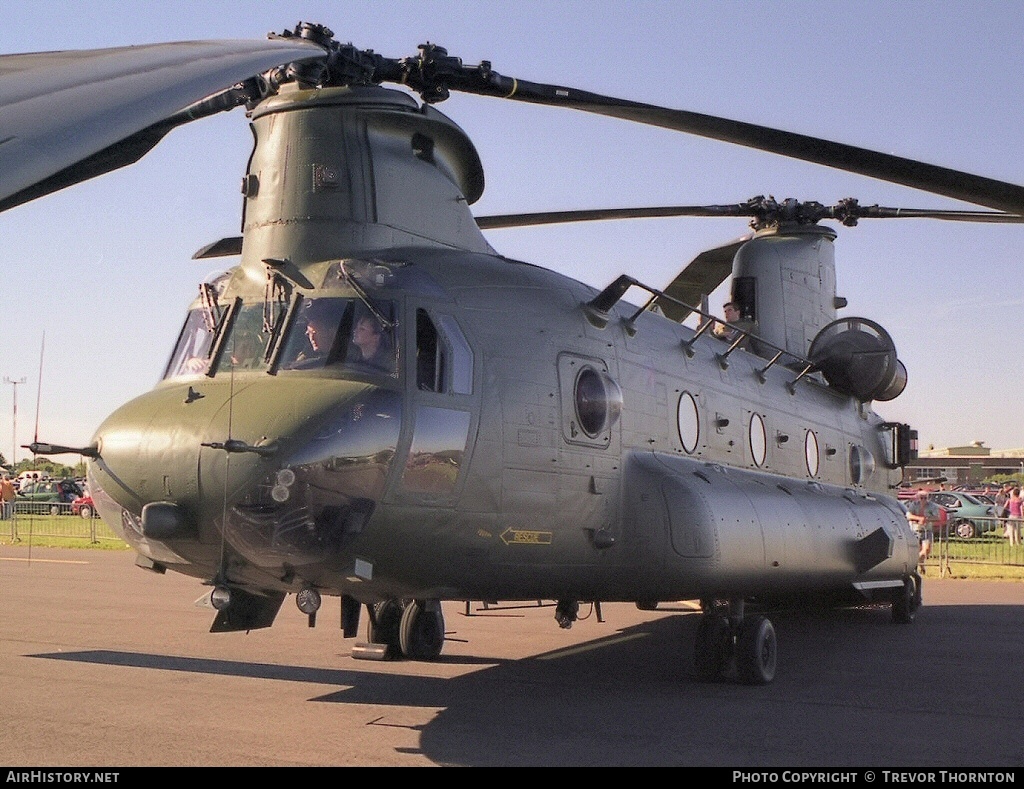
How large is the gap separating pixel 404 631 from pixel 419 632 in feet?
0.49

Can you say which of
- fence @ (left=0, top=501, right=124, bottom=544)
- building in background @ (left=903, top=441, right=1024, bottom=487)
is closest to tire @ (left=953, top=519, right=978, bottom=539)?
fence @ (left=0, top=501, right=124, bottom=544)

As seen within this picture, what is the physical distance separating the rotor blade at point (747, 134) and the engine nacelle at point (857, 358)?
6.50 meters

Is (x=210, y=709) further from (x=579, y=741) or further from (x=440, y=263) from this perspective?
(x=440, y=263)

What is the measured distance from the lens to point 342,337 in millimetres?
8305

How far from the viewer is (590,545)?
946 centimetres

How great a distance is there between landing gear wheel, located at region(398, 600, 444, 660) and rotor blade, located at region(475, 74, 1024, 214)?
201 inches

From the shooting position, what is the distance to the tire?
37406 millimetres

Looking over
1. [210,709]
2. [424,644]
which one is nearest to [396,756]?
[210,709]

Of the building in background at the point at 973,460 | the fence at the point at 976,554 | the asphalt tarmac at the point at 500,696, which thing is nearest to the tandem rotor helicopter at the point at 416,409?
the asphalt tarmac at the point at 500,696

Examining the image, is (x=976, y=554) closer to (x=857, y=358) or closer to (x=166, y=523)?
(x=857, y=358)

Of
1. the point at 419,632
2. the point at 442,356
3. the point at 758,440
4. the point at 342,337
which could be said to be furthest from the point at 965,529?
the point at 342,337

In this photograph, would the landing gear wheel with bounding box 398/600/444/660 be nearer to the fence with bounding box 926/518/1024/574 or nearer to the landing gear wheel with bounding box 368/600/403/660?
the landing gear wheel with bounding box 368/600/403/660

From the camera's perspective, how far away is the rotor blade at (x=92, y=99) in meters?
3.71

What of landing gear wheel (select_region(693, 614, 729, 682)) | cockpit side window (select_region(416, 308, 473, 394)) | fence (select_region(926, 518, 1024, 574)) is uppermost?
cockpit side window (select_region(416, 308, 473, 394))
